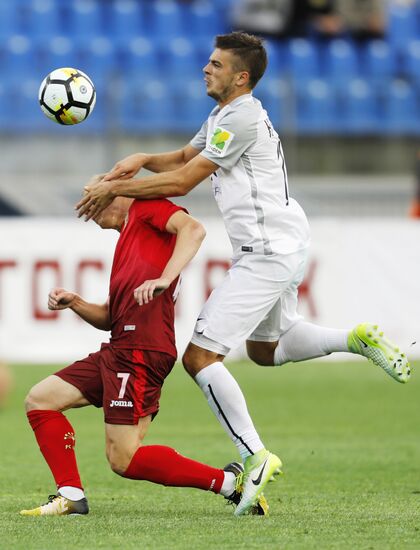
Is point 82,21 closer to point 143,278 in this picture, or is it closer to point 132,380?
point 143,278

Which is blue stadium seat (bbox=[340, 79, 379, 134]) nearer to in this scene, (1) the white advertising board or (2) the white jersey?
(1) the white advertising board

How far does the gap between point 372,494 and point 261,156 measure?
1.94 m

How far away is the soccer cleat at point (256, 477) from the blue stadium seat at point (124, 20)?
1526 cm

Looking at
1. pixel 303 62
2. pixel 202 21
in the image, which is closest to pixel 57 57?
pixel 202 21

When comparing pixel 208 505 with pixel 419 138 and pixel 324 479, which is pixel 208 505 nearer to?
pixel 324 479

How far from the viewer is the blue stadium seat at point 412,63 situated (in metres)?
21.0

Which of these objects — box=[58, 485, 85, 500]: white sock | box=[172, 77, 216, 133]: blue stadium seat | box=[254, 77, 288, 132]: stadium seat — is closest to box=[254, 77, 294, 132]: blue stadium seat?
box=[254, 77, 288, 132]: stadium seat

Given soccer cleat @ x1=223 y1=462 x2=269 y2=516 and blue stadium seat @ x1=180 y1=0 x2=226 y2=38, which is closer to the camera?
soccer cleat @ x1=223 y1=462 x2=269 y2=516

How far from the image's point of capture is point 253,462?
5914 millimetres

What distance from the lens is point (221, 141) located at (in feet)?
19.8

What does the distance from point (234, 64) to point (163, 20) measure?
589 inches

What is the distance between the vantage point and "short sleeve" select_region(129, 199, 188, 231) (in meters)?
5.92

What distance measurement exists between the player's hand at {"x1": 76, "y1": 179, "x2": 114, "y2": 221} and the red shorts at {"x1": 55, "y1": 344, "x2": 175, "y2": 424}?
0.65 meters

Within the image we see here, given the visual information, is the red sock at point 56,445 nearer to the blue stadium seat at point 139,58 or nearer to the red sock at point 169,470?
the red sock at point 169,470
